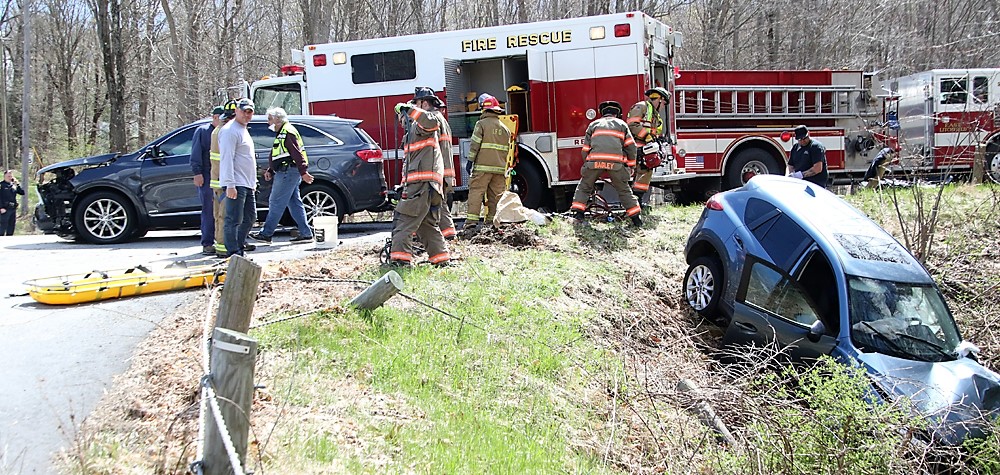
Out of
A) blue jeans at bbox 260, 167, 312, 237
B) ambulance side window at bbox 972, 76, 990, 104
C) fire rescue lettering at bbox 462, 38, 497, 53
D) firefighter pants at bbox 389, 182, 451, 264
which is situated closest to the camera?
firefighter pants at bbox 389, 182, 451, 264

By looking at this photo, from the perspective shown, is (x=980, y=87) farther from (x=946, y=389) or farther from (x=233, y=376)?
(x=233, y=376)

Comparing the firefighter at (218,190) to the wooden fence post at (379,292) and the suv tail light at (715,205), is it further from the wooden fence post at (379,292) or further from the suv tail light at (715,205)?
the suv tail light at (715,205)

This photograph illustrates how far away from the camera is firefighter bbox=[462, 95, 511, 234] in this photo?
9703mm

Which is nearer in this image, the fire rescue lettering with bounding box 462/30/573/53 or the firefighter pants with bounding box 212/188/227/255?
the firefighter pants with bounding box 212/188/227/255

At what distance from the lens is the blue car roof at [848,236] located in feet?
20.1

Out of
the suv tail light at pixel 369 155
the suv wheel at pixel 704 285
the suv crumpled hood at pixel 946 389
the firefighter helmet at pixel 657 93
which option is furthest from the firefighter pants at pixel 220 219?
the firefighter helmet at pixel 657 93

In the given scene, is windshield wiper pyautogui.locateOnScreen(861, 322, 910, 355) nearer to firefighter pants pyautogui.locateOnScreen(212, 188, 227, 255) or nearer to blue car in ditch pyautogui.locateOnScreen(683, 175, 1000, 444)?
blue car in ditch pyautogui.locateOnScreen(683, 175, 1000, 444)

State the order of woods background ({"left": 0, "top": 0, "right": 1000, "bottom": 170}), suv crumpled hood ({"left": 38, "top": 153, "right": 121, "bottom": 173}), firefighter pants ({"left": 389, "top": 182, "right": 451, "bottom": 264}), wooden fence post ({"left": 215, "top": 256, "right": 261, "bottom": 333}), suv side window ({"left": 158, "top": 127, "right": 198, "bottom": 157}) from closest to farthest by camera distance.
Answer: wooden fence post ({"left": 215, "top": 256, "right": 261, "bottom": 333}) → firefighter pants ({"left": 389, "top": 182, "right": 451, "bottom": 264}) → suv crumpled hood ({"left": 38, "top": 153, "right": 121, "bottom": 173}) → suv side window ({"left": 158, "top": 127, "right": 198, "bottom": 157}) → woods background ({"left": 0, "top": 0, "right": 1000, "bottom": 170})

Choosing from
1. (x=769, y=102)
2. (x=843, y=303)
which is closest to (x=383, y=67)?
(x=769, y=102)

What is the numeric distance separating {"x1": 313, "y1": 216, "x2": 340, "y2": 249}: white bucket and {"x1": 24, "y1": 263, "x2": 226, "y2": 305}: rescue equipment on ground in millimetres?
2223

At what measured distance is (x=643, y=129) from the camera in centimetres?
1130

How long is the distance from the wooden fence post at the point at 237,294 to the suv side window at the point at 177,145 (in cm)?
814

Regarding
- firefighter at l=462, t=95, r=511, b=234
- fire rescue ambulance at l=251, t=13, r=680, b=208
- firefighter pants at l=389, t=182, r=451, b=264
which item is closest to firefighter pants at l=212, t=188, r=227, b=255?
firefighter pants at l=389, t=182, r=451, b=264

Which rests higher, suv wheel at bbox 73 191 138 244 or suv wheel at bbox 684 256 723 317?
suv wheel at bbox 73 191 138 244
